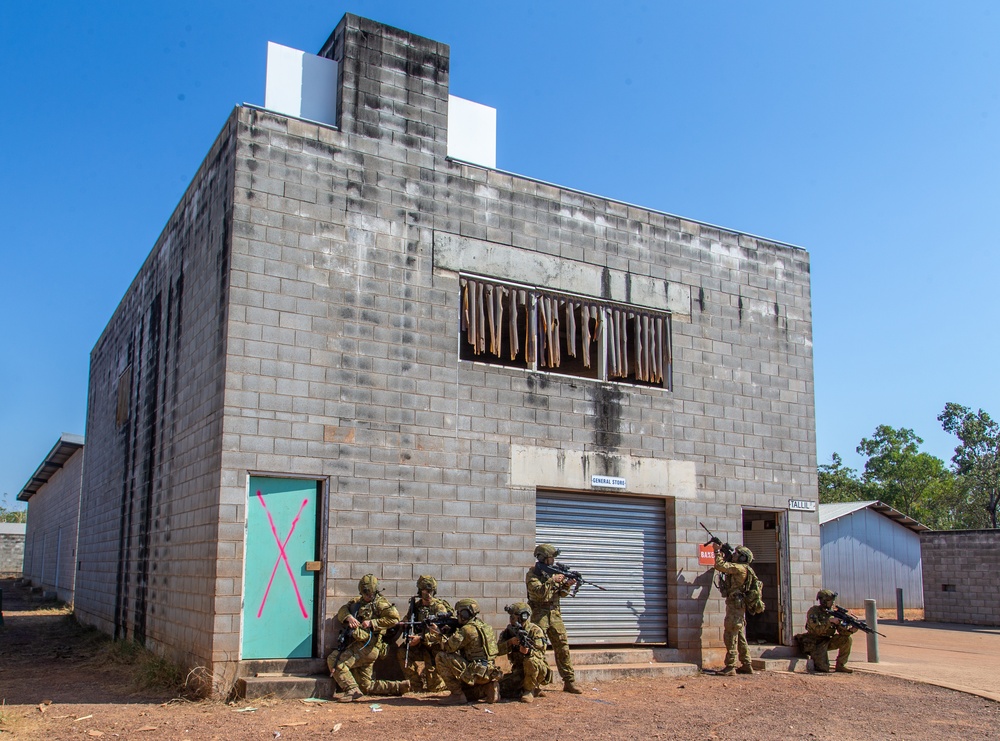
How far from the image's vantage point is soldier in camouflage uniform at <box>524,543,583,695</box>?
10961 millimetres

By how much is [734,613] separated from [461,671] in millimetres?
4677

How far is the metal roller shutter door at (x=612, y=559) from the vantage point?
12414 millimetres

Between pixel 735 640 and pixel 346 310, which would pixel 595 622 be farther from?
pixel 346 310

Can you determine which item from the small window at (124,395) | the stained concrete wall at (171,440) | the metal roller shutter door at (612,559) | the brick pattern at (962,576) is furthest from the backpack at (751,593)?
the brick pattern at (962,576)

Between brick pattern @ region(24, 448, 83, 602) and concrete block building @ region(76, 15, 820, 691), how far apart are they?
12775 mm

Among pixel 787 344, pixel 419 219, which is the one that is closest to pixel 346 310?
pixel 419 219

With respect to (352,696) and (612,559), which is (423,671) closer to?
(352,696)

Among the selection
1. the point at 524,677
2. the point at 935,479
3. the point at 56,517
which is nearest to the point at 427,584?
the point at 524,677

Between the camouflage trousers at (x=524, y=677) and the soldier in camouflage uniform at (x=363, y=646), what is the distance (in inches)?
44.5

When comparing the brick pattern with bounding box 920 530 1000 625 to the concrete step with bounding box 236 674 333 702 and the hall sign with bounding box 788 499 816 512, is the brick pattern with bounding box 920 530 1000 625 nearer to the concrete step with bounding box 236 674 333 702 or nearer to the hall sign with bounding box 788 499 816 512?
the hall sign with bounding box 788 499 816 512

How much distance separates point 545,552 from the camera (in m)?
11.2

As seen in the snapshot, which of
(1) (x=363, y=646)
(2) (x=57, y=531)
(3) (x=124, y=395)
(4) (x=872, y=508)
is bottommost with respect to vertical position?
(1) (x=363, y=646)

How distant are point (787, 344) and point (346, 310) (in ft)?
25.1

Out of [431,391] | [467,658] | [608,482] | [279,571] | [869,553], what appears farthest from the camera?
[869,553]
